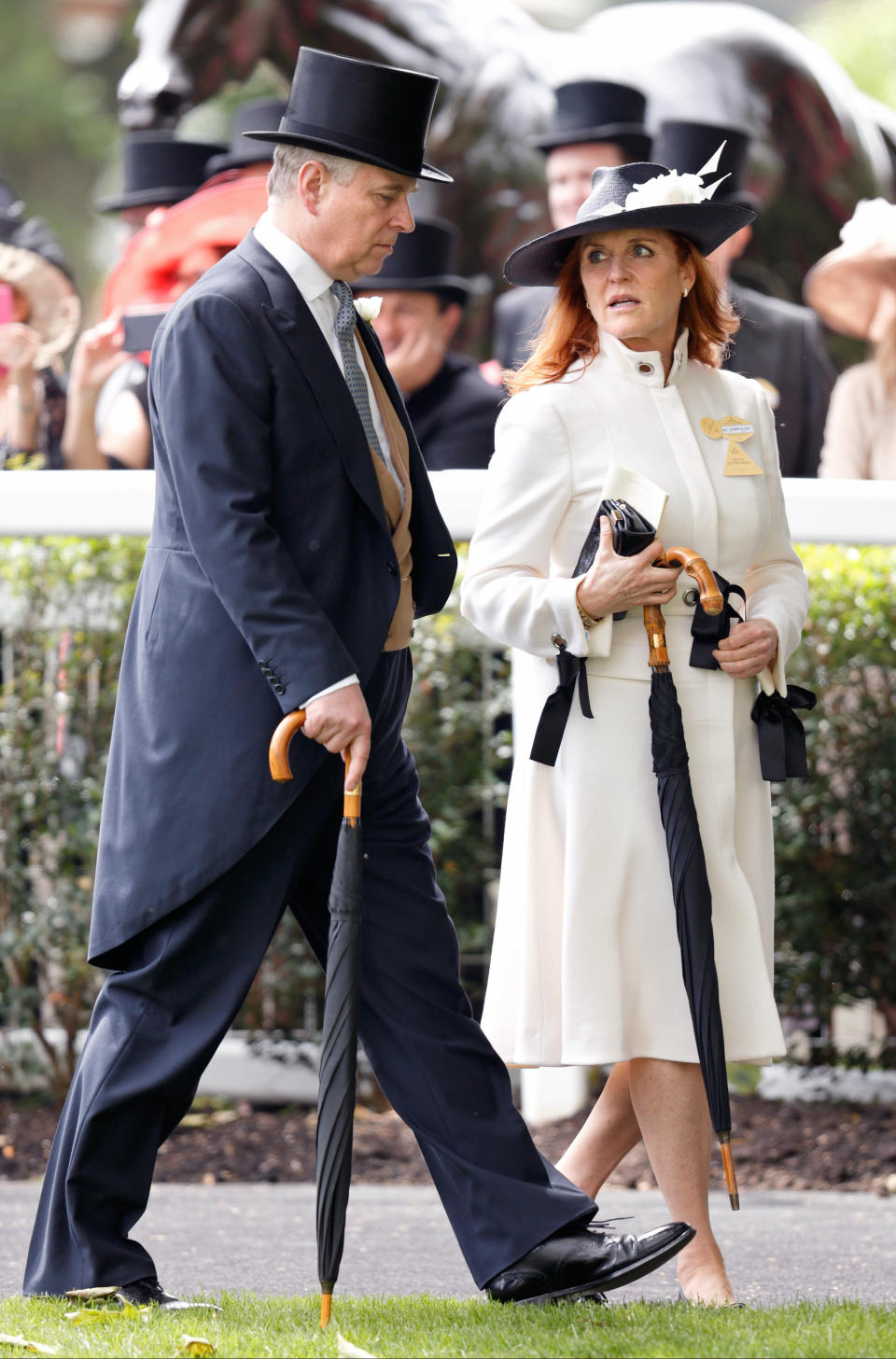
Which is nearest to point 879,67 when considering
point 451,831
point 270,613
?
point 451,831

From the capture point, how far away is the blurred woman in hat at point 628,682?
3496 millimetres

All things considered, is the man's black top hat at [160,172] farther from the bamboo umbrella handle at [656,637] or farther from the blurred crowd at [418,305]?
the bamboo umbrella handle at [656,637]

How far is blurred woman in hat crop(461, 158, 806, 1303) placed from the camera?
11.5ft

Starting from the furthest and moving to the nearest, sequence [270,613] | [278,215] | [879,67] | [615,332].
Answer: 1. [879,67]
2. [615,332]
3. [278,215]
4. [270,613]

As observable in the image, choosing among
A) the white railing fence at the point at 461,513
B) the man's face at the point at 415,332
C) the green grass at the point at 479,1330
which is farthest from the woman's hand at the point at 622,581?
the man's face at the point at 415,332

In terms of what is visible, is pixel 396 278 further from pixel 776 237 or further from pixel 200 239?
pixel 776 237

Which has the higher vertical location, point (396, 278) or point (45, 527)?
point (396, 278)

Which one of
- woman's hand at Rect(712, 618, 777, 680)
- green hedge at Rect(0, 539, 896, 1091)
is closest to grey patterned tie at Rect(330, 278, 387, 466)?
woman's hand at Rect(712, 618, 777, 680)

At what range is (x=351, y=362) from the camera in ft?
11.4

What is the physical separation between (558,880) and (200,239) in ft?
12.6

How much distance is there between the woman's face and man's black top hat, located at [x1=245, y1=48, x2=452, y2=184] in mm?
481

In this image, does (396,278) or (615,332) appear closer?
(615,332)

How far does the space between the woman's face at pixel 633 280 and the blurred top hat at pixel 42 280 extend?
3.51 metres

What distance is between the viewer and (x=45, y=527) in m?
6.09
